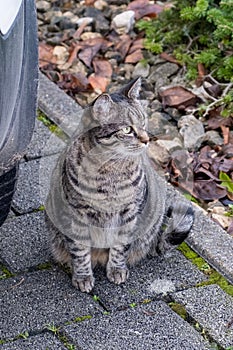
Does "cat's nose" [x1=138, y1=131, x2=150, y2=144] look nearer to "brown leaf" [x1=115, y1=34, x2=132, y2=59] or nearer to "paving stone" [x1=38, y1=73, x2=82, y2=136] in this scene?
"paving stone" [x1=38, y1=73, x2=82, y2=136]

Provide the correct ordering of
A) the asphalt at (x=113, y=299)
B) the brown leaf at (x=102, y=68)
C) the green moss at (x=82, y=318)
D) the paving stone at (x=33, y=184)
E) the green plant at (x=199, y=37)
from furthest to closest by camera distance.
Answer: the brown leaf at (x=102, y=68), the green plant at (x=199, y=37), the paving stone at (x=33, y=184), the green moss at (x=82, y=318), the asphalt at (x=113, y=299)

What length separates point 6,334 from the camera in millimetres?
3473

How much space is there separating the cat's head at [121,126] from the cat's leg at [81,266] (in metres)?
0.52

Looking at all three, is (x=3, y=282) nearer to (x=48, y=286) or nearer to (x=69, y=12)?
(x=48, y=286)

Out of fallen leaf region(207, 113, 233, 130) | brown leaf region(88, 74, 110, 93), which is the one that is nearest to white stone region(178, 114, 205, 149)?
fallen leaf region(207, 113, 233, 130)

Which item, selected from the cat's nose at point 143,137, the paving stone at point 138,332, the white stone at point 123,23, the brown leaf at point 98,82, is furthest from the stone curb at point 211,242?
the white stone at point 123,23

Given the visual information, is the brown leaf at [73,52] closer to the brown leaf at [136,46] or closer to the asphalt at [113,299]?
the brown leaf at [136,46]

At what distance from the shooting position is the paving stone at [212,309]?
3.53 m

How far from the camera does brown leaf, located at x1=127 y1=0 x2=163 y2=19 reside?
5719 mm

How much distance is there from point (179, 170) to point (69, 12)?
76.1 inches

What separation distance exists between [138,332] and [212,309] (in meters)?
0.35

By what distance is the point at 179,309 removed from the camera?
12.0 ft

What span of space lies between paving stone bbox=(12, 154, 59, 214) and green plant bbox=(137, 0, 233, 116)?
106 cm

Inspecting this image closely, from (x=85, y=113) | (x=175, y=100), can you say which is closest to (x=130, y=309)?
(x=85, y=113)
